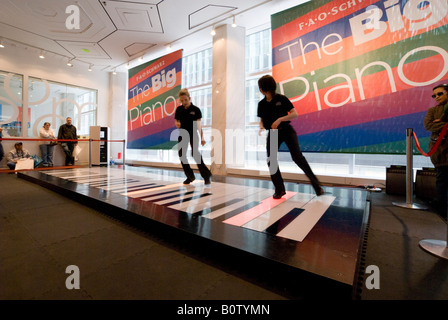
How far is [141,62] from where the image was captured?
8.35m

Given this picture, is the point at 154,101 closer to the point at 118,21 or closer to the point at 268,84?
the point at 118,21

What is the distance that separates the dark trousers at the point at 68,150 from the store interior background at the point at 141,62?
1.88 feet

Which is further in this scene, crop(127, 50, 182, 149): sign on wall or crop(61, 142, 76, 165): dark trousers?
crop(61, 142, 76, 165): dark trousers

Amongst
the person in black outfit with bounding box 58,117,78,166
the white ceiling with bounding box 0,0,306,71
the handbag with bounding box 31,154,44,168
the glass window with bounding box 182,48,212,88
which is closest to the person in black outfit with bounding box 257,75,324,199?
the white ceiling with bounding box 0,0,306,71

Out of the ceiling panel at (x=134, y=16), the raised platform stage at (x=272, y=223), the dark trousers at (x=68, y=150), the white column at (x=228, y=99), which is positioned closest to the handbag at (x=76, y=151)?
the dark trousers at (x=68, y=150)

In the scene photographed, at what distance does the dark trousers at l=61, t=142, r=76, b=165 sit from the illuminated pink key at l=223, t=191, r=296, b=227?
766cm

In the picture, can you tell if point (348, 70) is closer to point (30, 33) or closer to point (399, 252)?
point (399, 252)

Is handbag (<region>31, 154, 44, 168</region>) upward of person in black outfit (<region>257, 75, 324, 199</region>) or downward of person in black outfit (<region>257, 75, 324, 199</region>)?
downward

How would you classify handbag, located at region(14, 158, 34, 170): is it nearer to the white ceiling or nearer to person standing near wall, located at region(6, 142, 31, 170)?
person standing near wall, located at region(6, 142, 31, 170)

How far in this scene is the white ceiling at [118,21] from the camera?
496 centimetres

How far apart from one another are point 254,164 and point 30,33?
7.44 m

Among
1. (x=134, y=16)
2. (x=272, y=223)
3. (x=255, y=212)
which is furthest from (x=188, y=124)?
(x=134, y=16)

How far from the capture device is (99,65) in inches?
338
